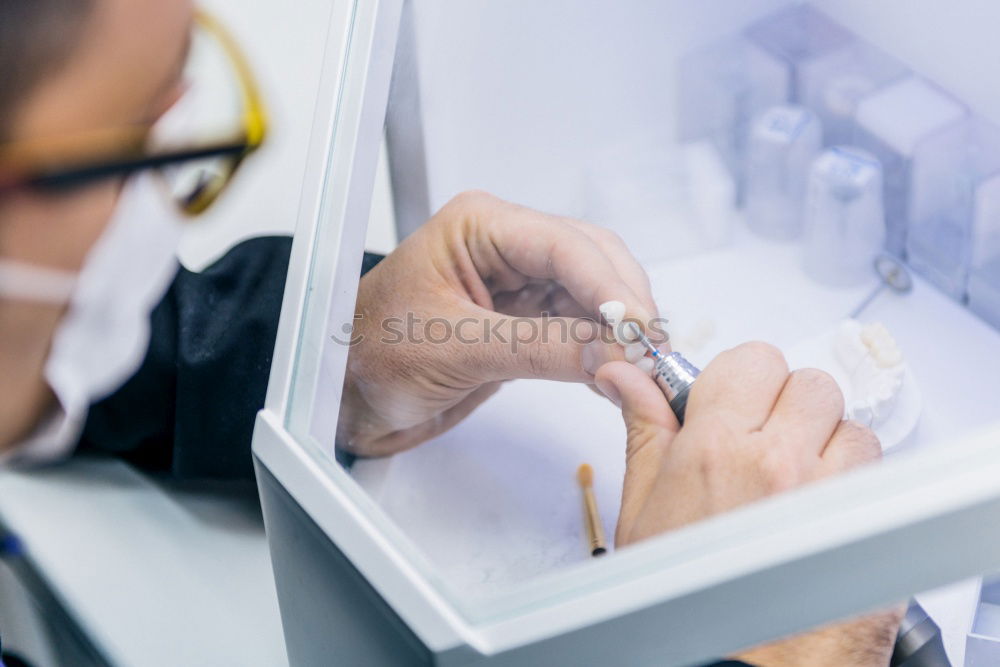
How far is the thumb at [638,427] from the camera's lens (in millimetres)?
550

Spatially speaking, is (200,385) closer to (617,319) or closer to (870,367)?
(617,319)

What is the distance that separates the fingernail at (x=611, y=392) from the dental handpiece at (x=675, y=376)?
0.09 ft

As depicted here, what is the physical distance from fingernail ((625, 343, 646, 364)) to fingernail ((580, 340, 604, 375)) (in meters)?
0.02

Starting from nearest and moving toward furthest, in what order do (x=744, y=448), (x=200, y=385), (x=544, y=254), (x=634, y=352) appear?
(x=744, y=448), (x=634, y=352), (x=544, y=254), (x=200, y=385)

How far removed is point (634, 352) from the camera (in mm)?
625

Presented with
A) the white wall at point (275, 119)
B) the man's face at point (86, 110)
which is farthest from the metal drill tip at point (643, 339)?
the white wall at point (275, 119)

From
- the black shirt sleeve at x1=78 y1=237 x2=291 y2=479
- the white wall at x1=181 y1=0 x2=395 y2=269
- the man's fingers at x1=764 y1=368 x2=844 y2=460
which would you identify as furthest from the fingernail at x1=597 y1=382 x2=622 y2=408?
the white wall at x1=181 y1=0 x2=395 y2=269

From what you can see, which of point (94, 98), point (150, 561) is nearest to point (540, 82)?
point (94, 98)

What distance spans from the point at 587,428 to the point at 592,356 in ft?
0.20

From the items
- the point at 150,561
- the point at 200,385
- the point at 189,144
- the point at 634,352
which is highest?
the point at 189,144

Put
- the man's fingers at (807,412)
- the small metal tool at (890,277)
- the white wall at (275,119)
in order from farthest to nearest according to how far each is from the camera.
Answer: the white wall at (275,119) < the small metal tool at (890,277) < the man's fingers at (807,412)

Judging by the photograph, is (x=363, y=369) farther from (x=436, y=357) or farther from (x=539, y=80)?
(x=539, y=80)

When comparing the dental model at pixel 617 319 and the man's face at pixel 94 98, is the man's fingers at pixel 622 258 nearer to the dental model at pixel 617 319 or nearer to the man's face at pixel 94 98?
the dental model at pixel 617 319

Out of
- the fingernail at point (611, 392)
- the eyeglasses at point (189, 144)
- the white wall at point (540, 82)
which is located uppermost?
the eyeglasses at point (189, 144)
